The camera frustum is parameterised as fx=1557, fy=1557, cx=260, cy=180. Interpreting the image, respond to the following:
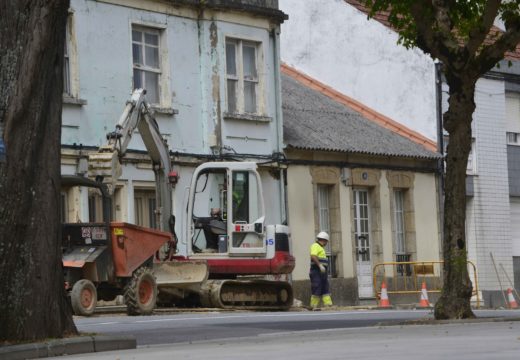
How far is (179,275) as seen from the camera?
96.0 ft

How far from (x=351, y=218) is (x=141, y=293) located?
12769 millimetres

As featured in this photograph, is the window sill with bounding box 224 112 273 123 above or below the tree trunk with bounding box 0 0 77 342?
above

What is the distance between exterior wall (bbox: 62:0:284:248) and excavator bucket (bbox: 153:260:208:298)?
3087mm

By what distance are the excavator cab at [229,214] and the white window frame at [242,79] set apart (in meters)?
4.07

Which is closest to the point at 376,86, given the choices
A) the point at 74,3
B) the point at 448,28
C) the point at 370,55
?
the point at 370,55

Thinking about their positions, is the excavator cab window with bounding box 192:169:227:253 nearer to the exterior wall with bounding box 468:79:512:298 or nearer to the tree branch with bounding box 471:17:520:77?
the tree branch with bounding box 471:17:520:77

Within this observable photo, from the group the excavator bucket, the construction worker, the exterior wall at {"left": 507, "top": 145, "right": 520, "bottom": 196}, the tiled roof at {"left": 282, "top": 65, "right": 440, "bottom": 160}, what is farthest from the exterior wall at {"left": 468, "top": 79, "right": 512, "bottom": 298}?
the excavator bucket

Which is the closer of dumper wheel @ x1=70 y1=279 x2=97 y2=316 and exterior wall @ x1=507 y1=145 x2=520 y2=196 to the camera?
dumper wheel @ x1=70 y1=279 x2=97 y2=316

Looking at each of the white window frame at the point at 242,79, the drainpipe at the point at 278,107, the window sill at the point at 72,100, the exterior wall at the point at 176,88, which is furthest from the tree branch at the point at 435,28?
the drainpipe at the point at 278,107

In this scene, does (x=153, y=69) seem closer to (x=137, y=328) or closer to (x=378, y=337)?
(x=137, y=328)

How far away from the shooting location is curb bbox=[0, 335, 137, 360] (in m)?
14.7

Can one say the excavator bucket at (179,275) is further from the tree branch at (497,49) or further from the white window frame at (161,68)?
the tree branch at (497,49)

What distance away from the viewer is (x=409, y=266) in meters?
40.2

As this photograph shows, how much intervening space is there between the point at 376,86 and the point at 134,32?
10975 mm
